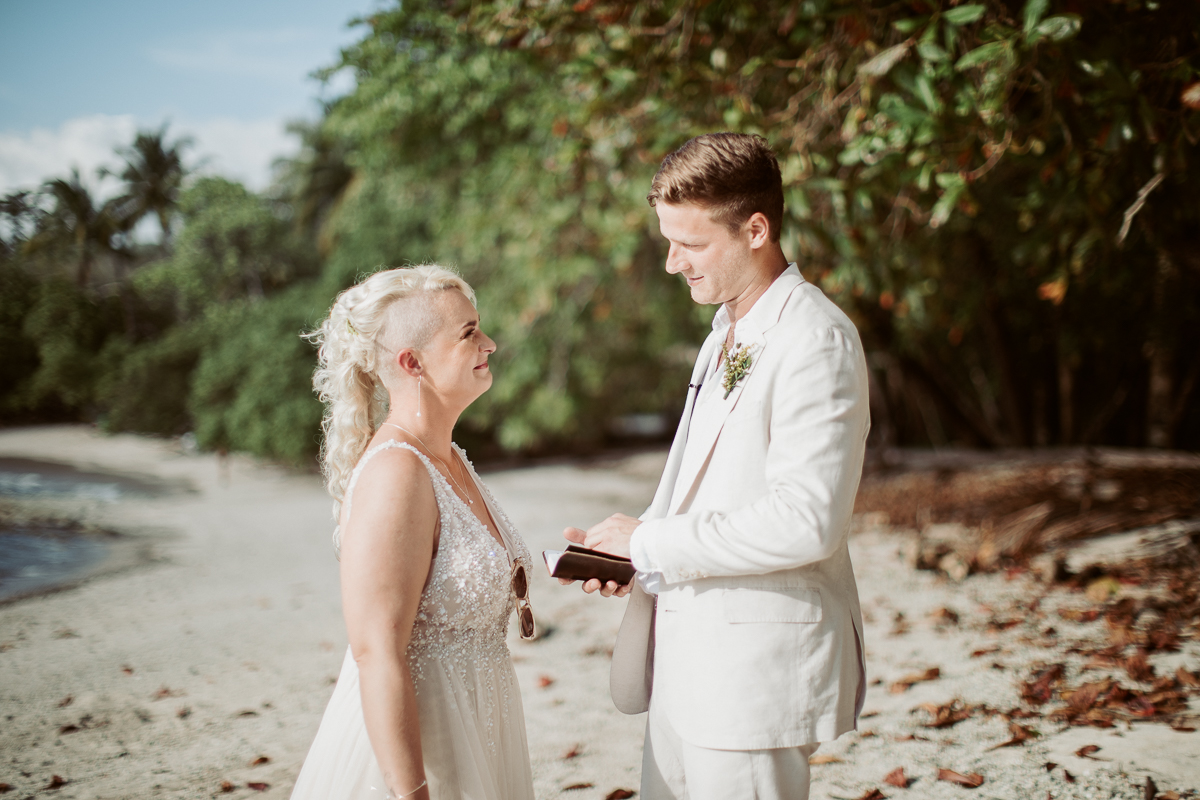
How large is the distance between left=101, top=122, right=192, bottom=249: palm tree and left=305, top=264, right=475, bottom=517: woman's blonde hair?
5.42 metres

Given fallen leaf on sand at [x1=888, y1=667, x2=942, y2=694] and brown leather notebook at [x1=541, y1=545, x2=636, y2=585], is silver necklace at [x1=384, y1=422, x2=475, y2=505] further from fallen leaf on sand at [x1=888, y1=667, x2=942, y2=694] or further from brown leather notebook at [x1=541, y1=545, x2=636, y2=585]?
fallen leaf on sand at [x1=888, y1=667, x2=942, y2=694]

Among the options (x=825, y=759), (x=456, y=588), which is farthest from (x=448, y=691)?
(x=825, y=759)

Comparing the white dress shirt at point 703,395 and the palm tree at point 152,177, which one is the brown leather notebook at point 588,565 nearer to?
the white dress shirt at point 703,395

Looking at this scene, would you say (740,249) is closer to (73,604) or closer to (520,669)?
(520,669)

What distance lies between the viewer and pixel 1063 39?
3.21 m

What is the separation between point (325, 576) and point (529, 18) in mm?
5056

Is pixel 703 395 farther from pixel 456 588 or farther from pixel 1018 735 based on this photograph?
pixel 1018 735

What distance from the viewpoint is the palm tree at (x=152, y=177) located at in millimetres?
6457

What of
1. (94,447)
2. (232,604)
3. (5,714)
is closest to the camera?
(5,714)

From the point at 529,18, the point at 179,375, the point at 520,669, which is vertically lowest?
the point at 520,669

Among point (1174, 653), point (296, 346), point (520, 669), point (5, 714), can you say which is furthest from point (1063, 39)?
point (296, 346)

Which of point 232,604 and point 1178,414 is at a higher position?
point 1178,414

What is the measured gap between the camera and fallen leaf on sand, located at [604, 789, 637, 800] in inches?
125

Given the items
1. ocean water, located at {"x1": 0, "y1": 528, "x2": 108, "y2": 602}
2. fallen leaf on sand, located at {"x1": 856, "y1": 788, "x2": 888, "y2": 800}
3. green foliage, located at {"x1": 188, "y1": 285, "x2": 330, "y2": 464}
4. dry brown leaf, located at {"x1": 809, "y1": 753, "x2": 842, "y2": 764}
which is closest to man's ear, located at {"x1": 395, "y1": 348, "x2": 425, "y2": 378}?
fallen leaf on sand, located at {"x1": 856, "y1": 788, "x2": 888, "y2": 800}
